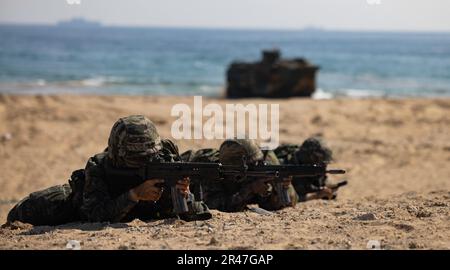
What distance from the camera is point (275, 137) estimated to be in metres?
15.4

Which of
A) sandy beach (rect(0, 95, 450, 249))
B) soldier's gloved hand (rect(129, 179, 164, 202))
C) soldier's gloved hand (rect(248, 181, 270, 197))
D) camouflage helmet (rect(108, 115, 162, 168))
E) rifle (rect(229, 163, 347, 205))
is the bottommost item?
sandy beach (rect(0, 95, 450, 249))

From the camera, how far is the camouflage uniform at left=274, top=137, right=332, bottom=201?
27.5 feet

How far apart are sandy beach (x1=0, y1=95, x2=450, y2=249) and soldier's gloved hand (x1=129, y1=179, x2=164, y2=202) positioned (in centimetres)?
29

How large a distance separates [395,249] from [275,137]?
34.6 ft

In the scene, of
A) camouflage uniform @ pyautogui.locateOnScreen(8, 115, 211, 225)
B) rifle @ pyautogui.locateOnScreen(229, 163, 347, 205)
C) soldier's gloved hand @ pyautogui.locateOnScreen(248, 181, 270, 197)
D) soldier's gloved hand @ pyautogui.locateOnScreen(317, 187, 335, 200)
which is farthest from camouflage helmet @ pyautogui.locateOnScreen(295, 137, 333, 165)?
camouflage uniform @ pyautogui.locateOnScreen(8, 115, 211, 225)

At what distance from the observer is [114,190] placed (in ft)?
19.2

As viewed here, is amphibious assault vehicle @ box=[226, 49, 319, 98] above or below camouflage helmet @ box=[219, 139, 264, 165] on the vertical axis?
below

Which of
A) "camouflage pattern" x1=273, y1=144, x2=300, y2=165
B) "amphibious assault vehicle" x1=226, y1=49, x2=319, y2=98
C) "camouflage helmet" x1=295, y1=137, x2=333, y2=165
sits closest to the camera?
"camouflage helmet" x1=295, y1=137, x2=333, y2=165

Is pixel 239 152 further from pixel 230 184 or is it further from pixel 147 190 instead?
pixel 147 190

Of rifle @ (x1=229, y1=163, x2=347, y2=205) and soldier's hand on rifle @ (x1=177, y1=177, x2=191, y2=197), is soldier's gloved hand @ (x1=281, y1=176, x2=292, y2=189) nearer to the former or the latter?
rifle @ (x1=229, y1=163, x2=347, y2=205)

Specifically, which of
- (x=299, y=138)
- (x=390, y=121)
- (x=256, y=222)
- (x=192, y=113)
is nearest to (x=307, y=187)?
(x=256, y=222)

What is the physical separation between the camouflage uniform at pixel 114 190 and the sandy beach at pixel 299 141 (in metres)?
0.16

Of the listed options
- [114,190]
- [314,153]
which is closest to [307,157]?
[314,153]
